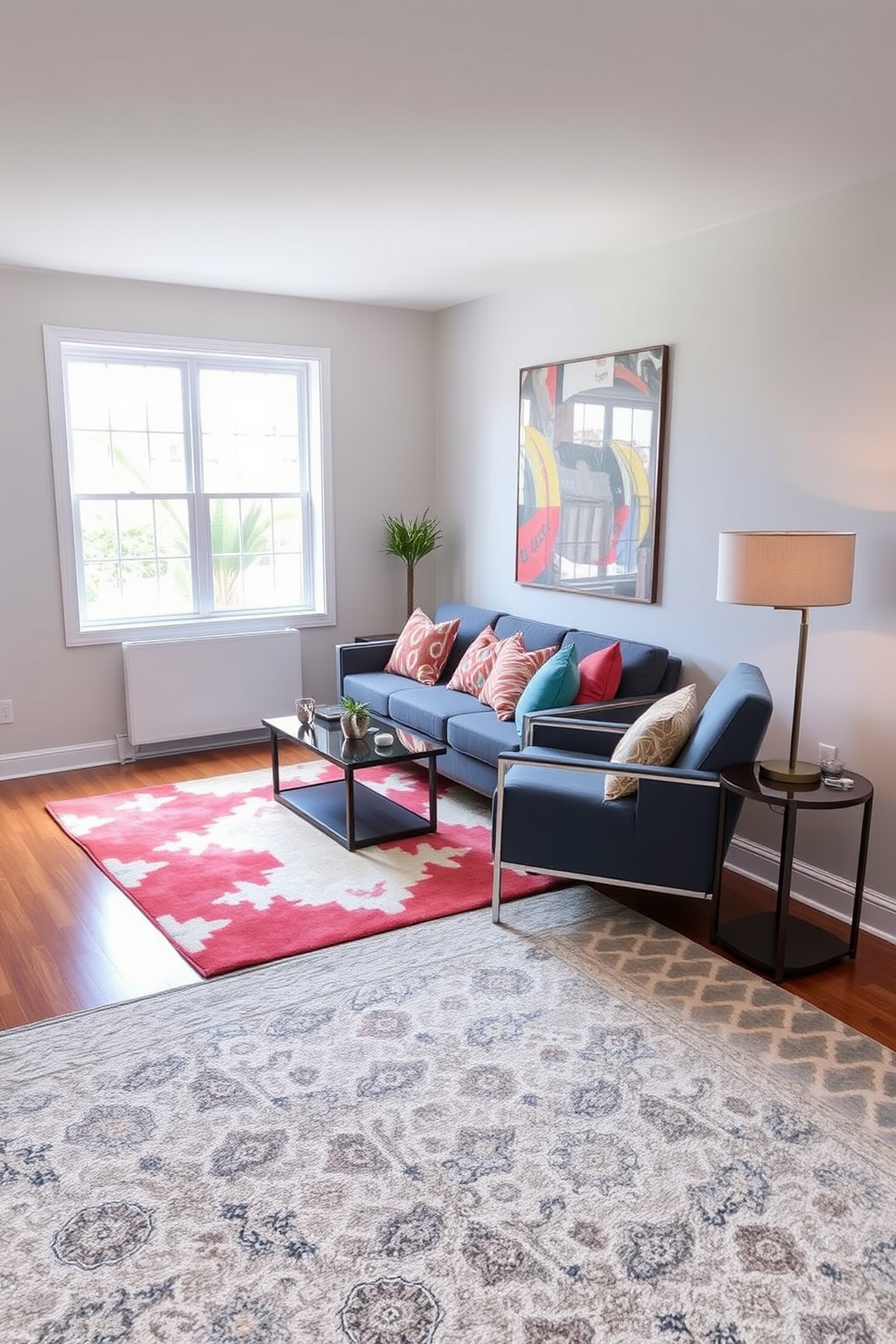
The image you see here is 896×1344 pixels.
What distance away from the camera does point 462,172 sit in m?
3.24

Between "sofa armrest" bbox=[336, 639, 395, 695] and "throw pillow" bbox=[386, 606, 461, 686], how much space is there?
0.41ft

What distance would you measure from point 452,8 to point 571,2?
260 millimetres

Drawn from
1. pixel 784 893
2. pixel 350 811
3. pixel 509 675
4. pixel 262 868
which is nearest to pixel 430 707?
pixel 509 675

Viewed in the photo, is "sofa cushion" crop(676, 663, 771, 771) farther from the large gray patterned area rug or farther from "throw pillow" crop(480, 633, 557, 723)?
"throw pillow" crop(480, 633, 557, 723)

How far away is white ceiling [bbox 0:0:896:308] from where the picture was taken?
2.21m

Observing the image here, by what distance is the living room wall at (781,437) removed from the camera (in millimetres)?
3336

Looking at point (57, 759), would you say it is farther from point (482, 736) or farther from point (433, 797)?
point (482, 736)

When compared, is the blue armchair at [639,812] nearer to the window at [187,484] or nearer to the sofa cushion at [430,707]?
the sofa cushion at [430,707]

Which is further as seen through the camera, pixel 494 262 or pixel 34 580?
pixel 34 580

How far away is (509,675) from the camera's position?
4.58 meters

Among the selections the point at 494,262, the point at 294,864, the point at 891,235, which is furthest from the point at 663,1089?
the point at 494,262

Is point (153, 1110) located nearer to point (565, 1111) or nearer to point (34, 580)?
point (565, 1111)

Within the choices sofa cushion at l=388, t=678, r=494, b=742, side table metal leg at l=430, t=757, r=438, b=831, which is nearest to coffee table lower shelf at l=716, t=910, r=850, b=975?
side table metal leg at l=430, t=757, r=438, b=831

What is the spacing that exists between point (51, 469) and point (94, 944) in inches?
108
